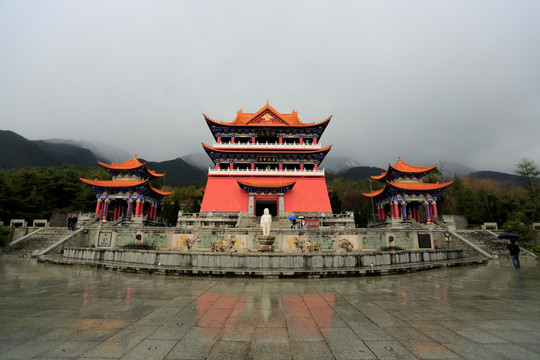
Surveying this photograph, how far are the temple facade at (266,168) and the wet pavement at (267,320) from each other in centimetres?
1971

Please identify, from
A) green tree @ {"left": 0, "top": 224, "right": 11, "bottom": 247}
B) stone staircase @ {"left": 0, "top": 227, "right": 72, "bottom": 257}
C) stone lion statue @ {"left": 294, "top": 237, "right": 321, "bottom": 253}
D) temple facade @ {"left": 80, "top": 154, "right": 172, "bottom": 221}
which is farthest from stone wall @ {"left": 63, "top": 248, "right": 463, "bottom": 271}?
temple facade @ {"left": 80, "top": 154, "right": 172, "bottom": 221}

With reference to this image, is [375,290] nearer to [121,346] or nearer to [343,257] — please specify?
[343,257]

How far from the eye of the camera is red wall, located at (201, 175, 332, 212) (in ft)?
91.1

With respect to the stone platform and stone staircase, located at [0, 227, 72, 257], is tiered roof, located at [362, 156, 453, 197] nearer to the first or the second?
the stone platform

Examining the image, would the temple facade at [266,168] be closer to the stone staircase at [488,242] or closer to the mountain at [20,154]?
the stone staircase at [488,242]

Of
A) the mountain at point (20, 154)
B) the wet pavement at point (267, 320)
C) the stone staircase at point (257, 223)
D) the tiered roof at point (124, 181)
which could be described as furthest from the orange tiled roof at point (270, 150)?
the mountain at point (20, 154)

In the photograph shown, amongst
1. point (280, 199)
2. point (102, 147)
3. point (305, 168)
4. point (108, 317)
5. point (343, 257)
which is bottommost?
point (108, 317)

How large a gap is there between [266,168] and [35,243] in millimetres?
21757

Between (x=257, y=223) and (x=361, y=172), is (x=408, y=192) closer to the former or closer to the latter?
(x=257, y=223)

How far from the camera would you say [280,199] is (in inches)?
1070

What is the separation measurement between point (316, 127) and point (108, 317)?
3095 cm

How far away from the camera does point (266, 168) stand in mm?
30406

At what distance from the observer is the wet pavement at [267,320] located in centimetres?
319

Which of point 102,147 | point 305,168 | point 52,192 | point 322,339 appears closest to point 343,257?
point 322,339
